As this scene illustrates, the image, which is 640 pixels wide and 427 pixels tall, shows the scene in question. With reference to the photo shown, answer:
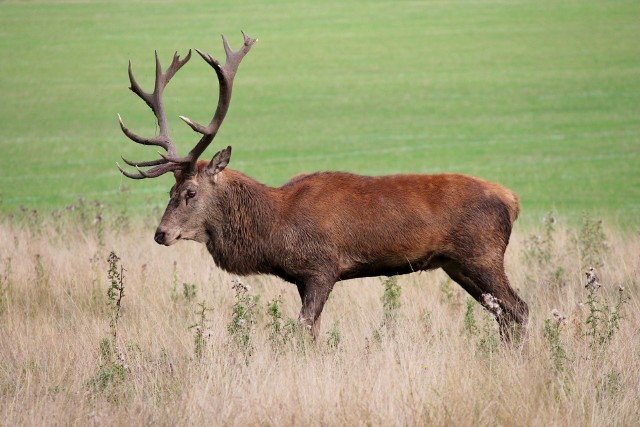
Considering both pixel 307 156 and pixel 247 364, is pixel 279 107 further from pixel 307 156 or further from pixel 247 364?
pixel 247 364

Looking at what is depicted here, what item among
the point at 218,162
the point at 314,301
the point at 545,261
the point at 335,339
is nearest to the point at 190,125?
the point at 218,162

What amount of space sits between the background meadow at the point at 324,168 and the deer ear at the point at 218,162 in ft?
3.32

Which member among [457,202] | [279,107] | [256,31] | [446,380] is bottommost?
[446,380]

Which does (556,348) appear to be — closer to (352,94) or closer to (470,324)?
(470,324)

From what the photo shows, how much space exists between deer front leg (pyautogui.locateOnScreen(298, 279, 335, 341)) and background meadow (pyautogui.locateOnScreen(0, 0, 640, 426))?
17cm

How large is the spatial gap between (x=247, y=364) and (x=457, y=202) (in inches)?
89.4

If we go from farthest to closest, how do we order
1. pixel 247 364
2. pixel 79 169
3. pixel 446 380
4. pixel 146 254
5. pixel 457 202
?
pixel 79 169
pixel 146 254
pixel 457 202
pixel 247 364
pixel 446 380

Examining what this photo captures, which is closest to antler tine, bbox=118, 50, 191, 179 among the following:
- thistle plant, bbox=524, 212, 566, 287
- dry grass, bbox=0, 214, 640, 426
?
dry grass, bbox=0, 214, 640, 426

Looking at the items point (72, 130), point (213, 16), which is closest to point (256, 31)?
point (213, 16)

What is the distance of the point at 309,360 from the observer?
6898 mm

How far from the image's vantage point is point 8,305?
9.20m

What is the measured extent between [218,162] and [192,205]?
1.24ft

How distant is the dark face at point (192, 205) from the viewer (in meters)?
8.40

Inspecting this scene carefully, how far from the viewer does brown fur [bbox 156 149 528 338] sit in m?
8.34
